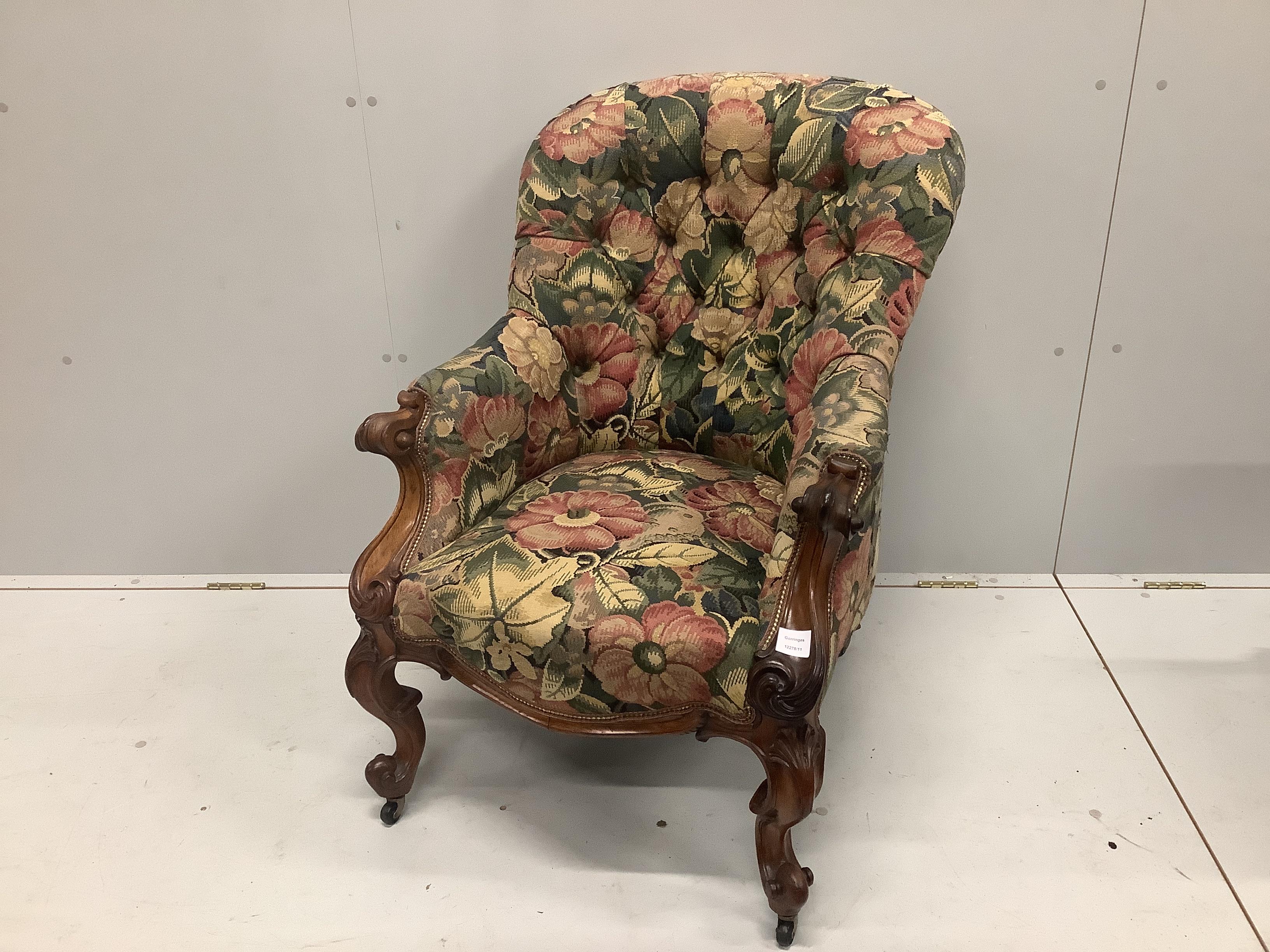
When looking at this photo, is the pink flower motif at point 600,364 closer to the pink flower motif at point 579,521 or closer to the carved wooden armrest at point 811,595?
the pink flower motif at point 579,521

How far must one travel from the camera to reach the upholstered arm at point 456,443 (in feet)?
4.14

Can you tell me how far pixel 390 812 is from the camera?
1.40 meters

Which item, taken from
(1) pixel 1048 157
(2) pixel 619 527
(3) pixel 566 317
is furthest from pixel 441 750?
(1) pixel 1048 157

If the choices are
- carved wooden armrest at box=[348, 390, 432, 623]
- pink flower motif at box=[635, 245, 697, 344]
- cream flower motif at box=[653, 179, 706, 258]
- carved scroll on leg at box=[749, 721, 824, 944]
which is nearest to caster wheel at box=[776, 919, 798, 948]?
carved scroll on leg at box=[749, 721, 824, 944]

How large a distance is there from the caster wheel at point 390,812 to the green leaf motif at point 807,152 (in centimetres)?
114

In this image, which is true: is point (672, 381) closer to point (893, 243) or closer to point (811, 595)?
point (893, 243)

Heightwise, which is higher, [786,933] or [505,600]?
[505,600]

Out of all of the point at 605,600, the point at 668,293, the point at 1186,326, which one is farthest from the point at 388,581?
the point at 1186,326

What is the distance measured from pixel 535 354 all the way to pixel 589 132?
14.6 inches

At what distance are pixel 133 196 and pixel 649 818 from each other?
149 cm

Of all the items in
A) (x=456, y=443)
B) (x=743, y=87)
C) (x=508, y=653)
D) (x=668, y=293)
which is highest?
(x=743, y=87)

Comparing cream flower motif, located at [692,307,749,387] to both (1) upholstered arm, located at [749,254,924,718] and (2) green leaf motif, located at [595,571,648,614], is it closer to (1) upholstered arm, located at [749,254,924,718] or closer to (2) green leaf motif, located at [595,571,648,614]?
(1) upholstered arm, located at [749,254,924,718]

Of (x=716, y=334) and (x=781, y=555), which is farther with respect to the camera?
(x=716, y=334)

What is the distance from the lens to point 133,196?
176cm
